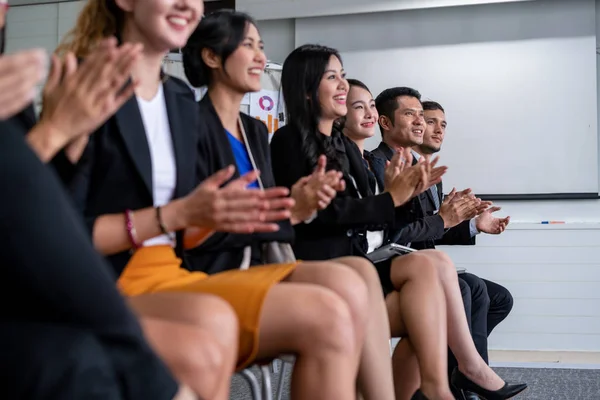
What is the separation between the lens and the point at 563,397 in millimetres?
3354

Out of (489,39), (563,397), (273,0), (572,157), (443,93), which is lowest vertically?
(563,397)

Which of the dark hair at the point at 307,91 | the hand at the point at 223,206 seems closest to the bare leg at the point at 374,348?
the hand at the point at 223,206

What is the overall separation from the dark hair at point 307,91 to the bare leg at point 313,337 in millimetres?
1131

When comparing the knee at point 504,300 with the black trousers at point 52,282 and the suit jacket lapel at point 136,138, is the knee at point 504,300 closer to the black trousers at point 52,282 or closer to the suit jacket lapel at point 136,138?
the suit jacket lapel at point 136,138

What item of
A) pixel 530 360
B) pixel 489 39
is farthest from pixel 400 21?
pixel 530 360

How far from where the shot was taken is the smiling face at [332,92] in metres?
2.63

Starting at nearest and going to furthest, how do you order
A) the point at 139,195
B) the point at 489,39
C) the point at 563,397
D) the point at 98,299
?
the point at 98,299 < the point at 139,195 < the point at 563,397 < the point at 489,39

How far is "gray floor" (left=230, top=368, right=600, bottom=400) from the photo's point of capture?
3.39 meters

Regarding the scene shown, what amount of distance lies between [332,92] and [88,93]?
5.14ft

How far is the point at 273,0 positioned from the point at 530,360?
3.18 meters

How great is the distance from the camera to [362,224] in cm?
230

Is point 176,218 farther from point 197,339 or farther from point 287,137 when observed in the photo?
point 287,137

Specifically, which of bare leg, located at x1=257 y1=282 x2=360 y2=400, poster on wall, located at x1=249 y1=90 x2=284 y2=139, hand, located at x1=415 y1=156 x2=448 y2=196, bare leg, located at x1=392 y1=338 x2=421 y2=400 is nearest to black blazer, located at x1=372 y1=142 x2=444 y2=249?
hand, located at x1=415 y1=156 x2=448 y2=196

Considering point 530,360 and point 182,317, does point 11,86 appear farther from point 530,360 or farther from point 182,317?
point 530,360
